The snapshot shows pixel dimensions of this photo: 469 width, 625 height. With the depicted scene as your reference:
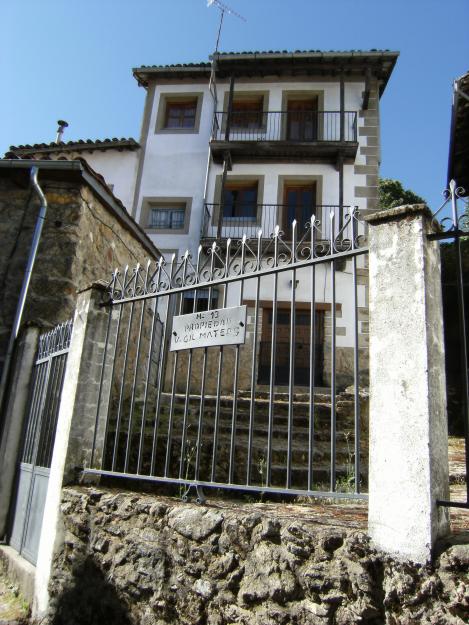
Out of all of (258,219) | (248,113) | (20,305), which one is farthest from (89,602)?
(248,113)

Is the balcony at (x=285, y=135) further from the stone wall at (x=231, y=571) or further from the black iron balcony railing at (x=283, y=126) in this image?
the stone wall at (x=231, y=571)

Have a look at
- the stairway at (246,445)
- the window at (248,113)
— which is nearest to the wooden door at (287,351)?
the stairway at (246,445)

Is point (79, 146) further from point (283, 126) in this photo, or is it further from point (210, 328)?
point (210, 328)

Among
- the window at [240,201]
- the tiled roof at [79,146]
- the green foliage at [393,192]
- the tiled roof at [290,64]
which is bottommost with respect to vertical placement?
the window at [240,201]

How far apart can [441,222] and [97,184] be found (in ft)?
15.8

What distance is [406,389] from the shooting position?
6.93ft

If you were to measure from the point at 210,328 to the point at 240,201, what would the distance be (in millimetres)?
11080

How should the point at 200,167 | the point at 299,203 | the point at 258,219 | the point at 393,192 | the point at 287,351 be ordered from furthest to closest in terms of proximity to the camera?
the point at 393,192 → the point at 200,167 → the point at 299,203 → the point at 258,219 → the point at 287,351

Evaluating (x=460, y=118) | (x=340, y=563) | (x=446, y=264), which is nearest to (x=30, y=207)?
(x=340, y=563)

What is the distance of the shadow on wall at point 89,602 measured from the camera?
2.93 metres

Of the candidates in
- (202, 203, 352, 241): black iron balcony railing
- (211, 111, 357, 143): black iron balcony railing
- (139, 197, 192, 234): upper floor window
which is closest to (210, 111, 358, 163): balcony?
(211, 111, 357, 143): black iron balcony railing

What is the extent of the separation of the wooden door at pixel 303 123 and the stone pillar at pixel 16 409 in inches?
432

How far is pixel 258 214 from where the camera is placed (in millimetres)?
13289

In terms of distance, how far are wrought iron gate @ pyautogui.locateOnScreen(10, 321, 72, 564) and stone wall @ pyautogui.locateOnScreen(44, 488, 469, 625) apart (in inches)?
31.4
